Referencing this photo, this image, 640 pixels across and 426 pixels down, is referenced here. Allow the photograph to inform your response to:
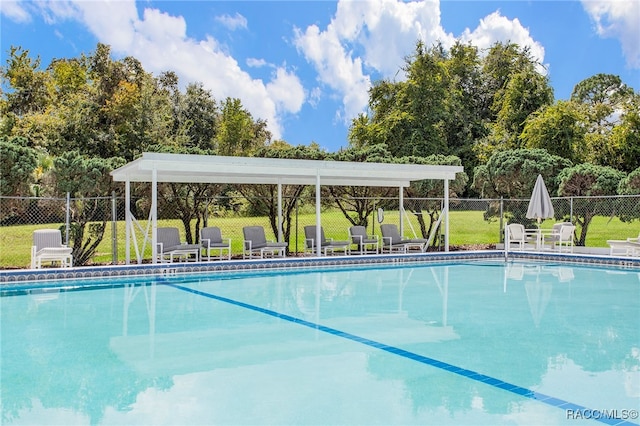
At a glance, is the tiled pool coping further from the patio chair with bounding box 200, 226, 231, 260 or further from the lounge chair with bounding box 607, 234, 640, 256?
the patio chair with bounding box 200, 226, 231, 260

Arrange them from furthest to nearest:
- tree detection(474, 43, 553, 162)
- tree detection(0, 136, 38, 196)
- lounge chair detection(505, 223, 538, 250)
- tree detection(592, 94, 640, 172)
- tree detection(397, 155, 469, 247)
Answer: tree detection(474, 43, 553, 162) < tree detection(592, 94, 640, 172) < tree detection(397, 155, 469, 247) < lounge chair detection(505, 223, 538, 250) < tree detection(0, 136, 38, 196)

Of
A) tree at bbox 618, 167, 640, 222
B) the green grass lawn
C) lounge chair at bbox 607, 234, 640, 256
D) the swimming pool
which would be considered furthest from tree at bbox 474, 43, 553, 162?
the swimming pool

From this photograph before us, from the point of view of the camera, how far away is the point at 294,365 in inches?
201

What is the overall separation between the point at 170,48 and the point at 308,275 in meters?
25.4

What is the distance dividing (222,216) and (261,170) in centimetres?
625

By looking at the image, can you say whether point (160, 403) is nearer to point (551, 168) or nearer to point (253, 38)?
point (551, 168)

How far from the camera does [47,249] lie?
37.5 ft

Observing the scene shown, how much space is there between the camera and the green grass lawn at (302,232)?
1653 cm

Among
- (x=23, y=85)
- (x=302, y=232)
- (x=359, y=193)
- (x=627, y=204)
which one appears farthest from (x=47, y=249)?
(x=23, y=85)

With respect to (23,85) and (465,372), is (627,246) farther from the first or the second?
(23,85)

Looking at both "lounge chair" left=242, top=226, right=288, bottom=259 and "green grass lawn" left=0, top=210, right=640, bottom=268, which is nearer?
"lounge chair" left=242, top=226, right=288, bottom=259

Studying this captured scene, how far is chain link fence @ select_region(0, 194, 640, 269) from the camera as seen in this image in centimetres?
1429

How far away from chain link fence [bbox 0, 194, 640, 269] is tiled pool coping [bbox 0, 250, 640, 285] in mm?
1739

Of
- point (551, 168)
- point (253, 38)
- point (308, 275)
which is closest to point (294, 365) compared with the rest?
point (308, 275)
